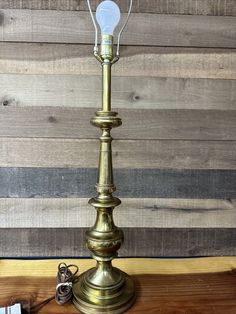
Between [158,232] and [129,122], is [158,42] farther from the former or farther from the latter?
[158,232]

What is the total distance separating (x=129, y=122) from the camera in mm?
985

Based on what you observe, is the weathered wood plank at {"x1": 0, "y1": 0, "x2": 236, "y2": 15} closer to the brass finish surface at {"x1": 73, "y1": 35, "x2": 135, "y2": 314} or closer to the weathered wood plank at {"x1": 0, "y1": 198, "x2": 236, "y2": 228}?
the brass finish surface at {"x1": 73, "y1": 35, "x2": 135, "y2": 314}

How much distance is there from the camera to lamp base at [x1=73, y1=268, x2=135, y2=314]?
74 centimetres

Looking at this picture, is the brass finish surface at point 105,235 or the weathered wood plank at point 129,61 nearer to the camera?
the brass finish surface at point 105,235

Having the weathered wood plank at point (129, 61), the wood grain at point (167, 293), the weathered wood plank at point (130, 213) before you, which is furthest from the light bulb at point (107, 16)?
the wood grain at point (167, 293)

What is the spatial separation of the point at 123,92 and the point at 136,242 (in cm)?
47

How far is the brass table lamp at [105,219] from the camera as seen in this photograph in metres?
0.72

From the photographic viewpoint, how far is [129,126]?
3.24 ft

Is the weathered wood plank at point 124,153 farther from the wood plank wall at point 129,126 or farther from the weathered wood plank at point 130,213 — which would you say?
the weathered wood plank at point 130,213

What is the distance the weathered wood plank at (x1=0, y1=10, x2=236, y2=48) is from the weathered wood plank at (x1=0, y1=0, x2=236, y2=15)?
0.05 ft

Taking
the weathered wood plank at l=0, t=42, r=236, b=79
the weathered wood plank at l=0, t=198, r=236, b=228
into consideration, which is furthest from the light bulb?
the weathered wood plank at l=0, t=198, r=236, b=228

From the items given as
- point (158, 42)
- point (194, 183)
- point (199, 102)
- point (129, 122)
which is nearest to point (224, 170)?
point (194, 183)

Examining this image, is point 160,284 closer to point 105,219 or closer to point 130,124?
point 105,219

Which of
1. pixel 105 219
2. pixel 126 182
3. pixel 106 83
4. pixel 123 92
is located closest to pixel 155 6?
pixel 123 92
